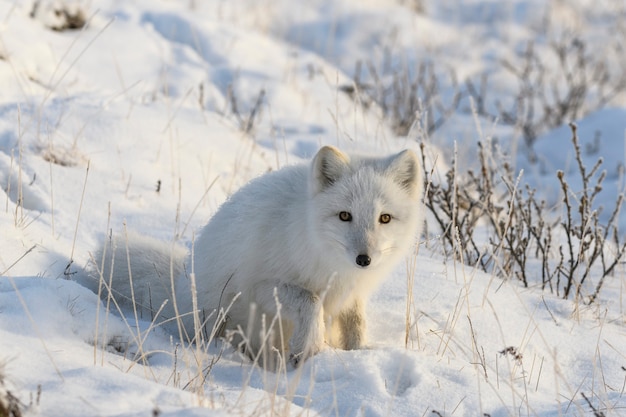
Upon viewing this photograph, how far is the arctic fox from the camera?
3.78 meters

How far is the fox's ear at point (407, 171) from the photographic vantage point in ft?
12.9

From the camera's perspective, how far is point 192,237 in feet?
13.2

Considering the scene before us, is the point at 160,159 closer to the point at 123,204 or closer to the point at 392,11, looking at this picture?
the point at 123,204

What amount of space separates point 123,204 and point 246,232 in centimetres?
181

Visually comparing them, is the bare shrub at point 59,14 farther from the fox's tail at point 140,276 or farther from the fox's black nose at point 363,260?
the fox's black nose at point 363,260

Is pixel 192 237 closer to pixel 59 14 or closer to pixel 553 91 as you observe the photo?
pixel 59 14

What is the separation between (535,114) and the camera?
1196cm

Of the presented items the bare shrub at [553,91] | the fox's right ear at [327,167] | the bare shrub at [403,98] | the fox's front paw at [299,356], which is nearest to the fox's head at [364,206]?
the fox's right ear at [327,167]

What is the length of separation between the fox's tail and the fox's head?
0.95 m

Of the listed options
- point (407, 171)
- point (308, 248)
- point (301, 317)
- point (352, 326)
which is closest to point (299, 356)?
point (301, 317)

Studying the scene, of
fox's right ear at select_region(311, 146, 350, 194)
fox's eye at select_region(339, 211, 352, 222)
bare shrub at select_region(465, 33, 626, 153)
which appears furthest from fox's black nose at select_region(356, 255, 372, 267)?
bare shrub at select_region(465, 33, 626, 153)

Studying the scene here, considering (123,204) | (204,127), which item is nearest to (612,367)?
(123,204)

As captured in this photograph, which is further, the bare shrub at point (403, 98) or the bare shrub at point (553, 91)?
the bare shrub at point (553, 91)

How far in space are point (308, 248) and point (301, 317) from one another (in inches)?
13.6
